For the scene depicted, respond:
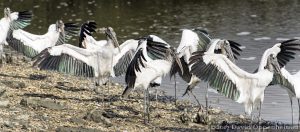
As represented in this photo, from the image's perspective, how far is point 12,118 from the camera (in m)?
10.7

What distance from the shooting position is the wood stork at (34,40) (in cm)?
1708

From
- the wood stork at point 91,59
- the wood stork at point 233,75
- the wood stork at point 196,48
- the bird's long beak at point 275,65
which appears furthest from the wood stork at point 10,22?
the bird's long beak at point 275,65

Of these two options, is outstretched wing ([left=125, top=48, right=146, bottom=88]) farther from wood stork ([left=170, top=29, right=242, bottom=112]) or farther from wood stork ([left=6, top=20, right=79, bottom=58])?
wood stork ([left=6, top=20, right=79, bottom=58])

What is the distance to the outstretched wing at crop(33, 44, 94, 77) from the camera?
44.1 feet

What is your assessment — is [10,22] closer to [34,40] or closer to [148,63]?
[34,40]

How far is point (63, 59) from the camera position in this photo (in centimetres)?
1350

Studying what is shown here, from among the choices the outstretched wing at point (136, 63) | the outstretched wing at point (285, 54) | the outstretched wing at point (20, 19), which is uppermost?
the outstretched wing at point (20, 19)

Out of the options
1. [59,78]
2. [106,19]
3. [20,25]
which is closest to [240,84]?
[59,78]

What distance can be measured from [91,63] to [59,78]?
3402mm

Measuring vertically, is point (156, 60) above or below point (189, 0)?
below

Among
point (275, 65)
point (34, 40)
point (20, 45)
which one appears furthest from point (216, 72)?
point (20, 45)

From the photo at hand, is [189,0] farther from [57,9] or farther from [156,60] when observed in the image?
[156,60]

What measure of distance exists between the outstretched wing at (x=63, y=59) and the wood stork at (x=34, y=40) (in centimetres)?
354

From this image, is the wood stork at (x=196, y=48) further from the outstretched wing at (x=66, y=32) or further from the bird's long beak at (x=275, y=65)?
the outstretched wing at (x=66, y=32)
